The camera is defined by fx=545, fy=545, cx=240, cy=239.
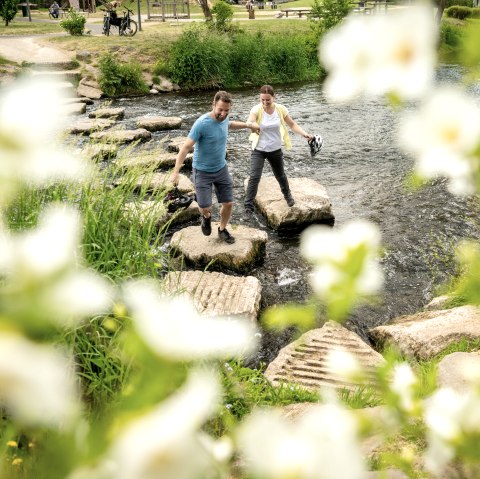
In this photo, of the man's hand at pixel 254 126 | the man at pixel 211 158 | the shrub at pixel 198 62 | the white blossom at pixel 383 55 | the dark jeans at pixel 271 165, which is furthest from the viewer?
the shrub at pixel 198 62

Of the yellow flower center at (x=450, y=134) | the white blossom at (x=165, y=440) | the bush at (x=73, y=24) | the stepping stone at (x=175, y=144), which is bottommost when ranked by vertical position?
the stepping stone at (x=175, y=144)

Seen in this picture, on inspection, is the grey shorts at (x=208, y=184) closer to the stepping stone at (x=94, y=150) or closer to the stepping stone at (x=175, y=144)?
the stepping stone at (x=94, y=150)

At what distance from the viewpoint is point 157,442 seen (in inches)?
15.7

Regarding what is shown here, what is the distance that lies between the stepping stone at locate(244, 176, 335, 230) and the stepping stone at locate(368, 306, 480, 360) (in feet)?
9.57

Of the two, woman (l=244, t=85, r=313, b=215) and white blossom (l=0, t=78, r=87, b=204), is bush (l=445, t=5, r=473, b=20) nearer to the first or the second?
woman (l=244, t=85, r=313, b=215)

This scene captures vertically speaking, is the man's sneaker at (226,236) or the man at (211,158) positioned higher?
the man at (211,158)

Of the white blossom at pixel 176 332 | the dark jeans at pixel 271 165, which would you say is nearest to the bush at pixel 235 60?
the dark jeans at pixel 271 165

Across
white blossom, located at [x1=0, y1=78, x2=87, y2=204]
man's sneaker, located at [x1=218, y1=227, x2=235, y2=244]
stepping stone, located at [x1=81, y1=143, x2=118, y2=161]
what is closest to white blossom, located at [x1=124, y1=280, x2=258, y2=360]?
white blossom, located at [x1=0, y1=78, x2=87, y2=204]

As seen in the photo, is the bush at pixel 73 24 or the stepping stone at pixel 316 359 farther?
the bush at pixel 73 24

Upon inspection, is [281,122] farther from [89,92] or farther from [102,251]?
[89,92]

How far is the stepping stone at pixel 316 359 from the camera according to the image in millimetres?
4113

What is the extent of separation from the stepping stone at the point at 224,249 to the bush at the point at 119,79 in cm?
1147

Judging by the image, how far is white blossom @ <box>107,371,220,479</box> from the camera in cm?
40

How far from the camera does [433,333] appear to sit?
441cm
